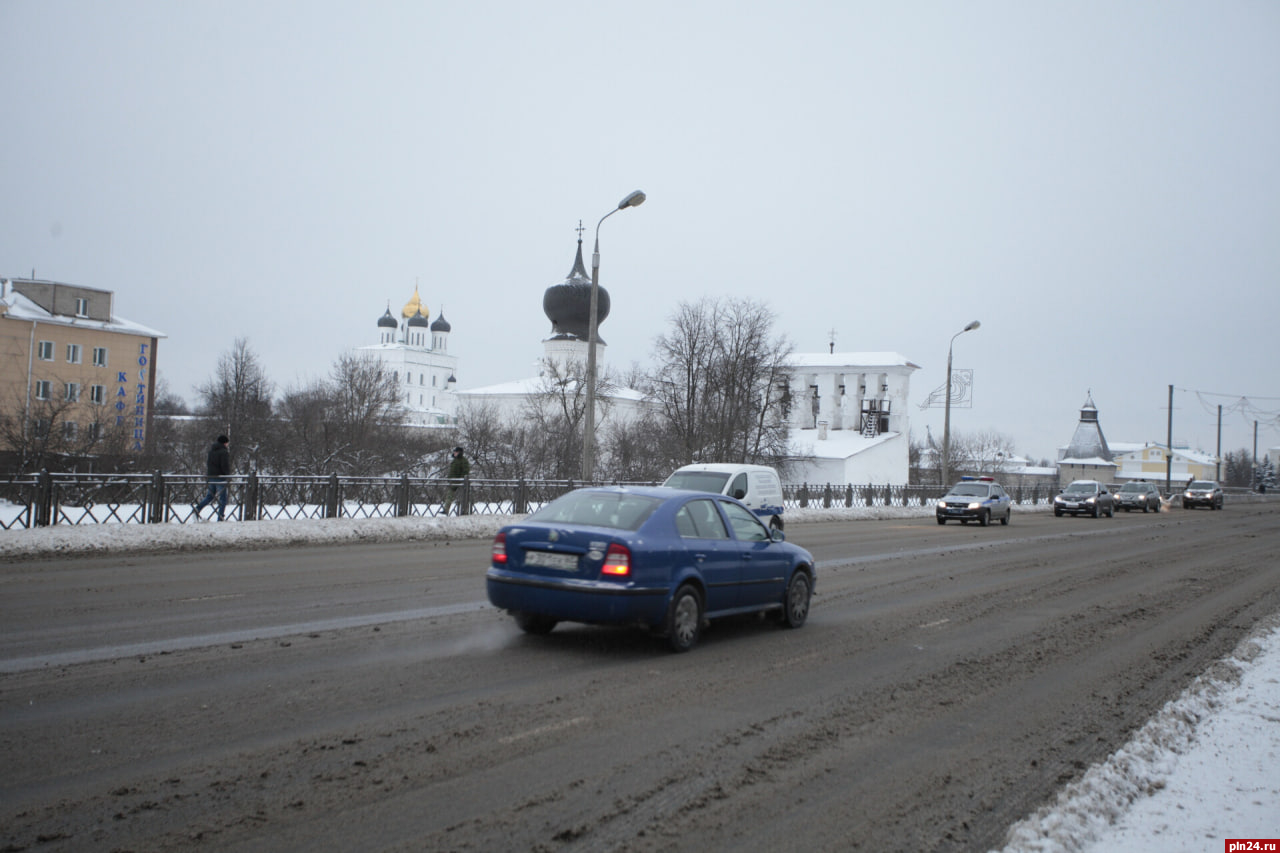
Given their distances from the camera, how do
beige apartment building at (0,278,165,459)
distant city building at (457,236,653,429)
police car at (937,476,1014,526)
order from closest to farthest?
police car at (937,476,1014,526)
beige apartment building at (0,278,165,459)
distant city building at (457,236,653,429)

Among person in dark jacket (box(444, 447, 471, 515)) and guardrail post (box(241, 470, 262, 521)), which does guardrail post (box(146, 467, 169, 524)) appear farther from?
person in dark jacket (box(444, 447, 471, 515))

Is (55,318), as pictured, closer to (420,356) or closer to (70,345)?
(70,345)

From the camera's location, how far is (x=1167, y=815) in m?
4.83

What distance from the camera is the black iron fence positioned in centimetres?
1722

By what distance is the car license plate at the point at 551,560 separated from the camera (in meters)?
8.21

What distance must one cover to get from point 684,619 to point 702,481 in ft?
36.1

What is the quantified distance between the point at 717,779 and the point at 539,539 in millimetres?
3665

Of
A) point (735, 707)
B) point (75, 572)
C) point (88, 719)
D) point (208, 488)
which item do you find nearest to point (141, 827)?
point (88, 719)

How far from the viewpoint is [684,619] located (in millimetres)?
8602

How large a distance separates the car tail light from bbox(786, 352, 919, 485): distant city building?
7580cm

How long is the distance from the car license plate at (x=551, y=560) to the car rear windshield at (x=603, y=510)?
1.34 ft

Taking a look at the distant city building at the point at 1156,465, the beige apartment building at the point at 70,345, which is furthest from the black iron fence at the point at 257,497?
the distant city building at the point at 1156,465

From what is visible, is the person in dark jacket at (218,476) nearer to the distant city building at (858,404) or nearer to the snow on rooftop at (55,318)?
the snow on rooftop at (55,318)

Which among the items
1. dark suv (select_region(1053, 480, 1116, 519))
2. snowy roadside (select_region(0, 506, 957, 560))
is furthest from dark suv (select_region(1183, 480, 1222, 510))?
snowy roadside (select_region(0, 506, 957, 560))
